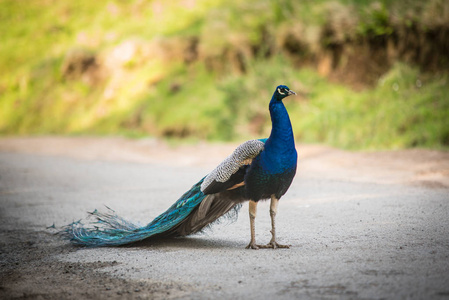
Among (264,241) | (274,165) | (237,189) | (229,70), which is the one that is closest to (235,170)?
(237,189)

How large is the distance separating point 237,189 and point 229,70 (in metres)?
21.7

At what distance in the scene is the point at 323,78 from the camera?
21.4 meters

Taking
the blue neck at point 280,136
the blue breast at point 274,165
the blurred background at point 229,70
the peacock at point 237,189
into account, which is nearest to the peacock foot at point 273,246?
the peacock at point 237,189

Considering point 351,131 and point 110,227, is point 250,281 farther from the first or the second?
point 351,131

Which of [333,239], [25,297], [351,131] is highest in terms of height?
[351,131]

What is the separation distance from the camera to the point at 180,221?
5812 millimetres

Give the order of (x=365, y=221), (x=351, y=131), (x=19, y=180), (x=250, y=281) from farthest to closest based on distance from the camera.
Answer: (x=351, y=131) → (x=19, y=180) → (x=365, y=221) → (x=250, y=281)

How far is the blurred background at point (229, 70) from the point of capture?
1697 cm

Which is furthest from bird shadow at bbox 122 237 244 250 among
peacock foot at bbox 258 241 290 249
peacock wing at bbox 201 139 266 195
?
peacock wing at bbox 201 139 266 195

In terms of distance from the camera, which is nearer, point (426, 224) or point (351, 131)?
point (426, 224)

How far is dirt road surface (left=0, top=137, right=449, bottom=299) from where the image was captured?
4168 millimetres

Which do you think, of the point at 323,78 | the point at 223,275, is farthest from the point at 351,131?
the point at 223,275

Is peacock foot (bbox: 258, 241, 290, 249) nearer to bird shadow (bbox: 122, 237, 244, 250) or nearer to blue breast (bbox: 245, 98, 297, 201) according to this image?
bird shadow (bbox: 122, 237, 244, 250)

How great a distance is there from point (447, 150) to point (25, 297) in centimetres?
1104
